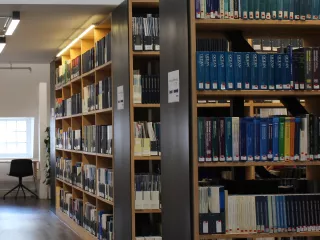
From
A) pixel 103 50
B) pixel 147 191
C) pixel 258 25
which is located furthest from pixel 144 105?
pixel 258 25

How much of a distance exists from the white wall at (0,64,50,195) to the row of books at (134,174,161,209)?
932 centimetres

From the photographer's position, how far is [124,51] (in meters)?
6.47

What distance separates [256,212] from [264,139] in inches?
18.7

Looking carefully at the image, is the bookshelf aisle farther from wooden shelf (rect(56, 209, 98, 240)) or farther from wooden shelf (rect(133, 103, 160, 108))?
wooden shelf (rect(56, 209, 98, 240))

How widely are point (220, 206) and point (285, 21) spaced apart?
130 cm

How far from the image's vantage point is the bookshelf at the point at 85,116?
7875 millimetres

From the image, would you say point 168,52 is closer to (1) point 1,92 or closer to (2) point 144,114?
(2) point 144,114

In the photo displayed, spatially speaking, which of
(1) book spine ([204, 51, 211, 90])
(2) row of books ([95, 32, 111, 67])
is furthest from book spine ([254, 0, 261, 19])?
(2) row of books ([95, 32, 111, 67])

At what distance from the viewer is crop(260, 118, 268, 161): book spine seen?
4129 mm

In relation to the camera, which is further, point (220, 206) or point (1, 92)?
point (1, 92)

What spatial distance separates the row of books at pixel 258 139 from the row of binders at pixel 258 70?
0.22 metres

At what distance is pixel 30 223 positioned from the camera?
34.0 ft

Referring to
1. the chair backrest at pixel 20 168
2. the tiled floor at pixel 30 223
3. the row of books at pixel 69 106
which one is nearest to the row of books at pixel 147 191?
the tiled floor at pixel 30 223

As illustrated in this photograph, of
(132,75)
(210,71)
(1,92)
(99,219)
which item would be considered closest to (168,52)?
(210,71)
